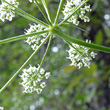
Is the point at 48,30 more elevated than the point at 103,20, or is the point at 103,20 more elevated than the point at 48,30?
the point at 103,20

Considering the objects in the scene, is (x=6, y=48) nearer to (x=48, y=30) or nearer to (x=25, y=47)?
(x=25, y=47)

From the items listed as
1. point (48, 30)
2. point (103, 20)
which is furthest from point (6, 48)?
point (48, 30)

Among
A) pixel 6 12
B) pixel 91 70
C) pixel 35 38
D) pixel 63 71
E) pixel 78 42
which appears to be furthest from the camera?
pixel 63 71

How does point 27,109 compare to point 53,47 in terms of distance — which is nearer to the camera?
Result: point 53,47

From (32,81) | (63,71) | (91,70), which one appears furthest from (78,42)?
(63,71)

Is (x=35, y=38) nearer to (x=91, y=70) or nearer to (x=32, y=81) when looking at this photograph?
(x=32, y=81)

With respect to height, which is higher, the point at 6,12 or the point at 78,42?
the point at 6,12

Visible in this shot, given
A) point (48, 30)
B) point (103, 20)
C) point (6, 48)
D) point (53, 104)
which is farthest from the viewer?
point (6, 48)

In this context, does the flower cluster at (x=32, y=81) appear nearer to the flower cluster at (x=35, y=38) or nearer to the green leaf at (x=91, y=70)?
the flower cluster at (x=35, y=38)
